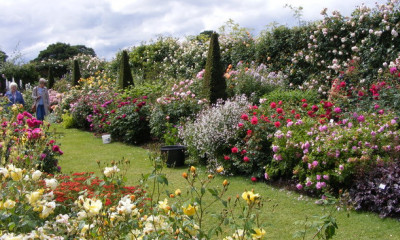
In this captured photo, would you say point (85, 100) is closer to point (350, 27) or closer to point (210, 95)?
point (210, 95)

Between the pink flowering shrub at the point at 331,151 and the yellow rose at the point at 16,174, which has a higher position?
the yellow rose at the point at 16,174

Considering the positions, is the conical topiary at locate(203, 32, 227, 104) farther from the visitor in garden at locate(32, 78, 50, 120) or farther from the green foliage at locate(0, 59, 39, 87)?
the green foliage at locate(0, 59, 39, 87)

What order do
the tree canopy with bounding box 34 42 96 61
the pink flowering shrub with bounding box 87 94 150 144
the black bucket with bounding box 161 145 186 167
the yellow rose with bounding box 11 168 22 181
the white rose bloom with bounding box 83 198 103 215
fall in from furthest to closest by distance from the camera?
the tree canopy with bounding box 34 42 96 61 → the pink flowering shrub with bounding box 87 94 150 144 → the black bucket with bounding box 161 145 186 167 → the yellow rose with bounding box 11 168 22 181 → the white rose bloom with bounding box 83 198 103 215

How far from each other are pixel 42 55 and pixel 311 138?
43180mm

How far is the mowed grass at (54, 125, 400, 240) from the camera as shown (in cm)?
356

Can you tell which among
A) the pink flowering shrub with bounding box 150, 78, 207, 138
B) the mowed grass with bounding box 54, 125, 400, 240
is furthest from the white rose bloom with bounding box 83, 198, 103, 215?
the pink flowering shrub with bounding box 150, 78, 207, 138

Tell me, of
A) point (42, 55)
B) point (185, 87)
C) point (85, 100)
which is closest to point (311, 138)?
point (185, 87)

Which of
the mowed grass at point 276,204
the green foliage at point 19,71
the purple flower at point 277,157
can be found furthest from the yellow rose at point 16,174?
the green foliage at point 19,71

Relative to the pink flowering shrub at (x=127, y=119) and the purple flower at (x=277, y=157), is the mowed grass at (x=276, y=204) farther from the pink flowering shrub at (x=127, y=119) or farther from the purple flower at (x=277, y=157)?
the pink flowering shrub at (x=127, y=119)

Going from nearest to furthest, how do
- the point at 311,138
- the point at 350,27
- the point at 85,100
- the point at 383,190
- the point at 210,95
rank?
the point at 383,190 < the point at 311,138 < the point at 210,95 < the point at 350,27 < the point at 85,100

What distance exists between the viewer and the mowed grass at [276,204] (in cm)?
356

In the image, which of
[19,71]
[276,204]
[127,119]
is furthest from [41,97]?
[19,71]

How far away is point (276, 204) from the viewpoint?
2533 mm

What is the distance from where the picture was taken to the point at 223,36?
42.9 ft
